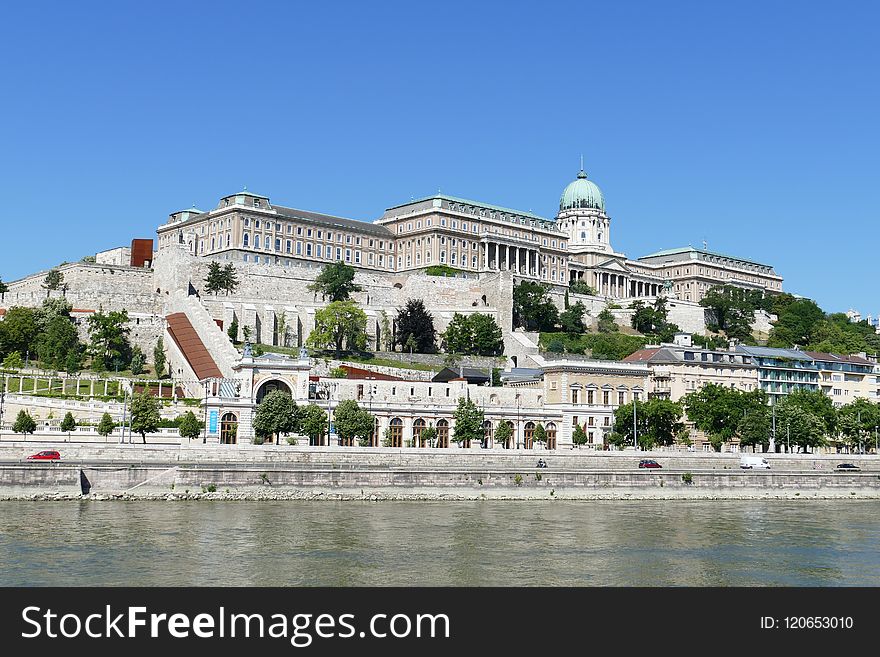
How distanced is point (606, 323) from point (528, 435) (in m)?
53.1

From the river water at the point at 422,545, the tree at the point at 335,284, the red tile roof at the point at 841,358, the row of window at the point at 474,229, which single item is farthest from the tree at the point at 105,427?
the row of window at the point at 474,229

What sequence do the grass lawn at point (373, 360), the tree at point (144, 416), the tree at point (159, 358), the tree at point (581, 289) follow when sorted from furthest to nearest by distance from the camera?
1. the tree at point (581, 289)
2. the grass lawn at point (373, 360)
3. the tree at point (159, 358)
4. the tree at point (144, 416)

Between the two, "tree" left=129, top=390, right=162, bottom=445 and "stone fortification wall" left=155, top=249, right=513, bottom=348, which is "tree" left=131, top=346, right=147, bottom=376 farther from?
"tree" left=129, top=390, right=162, bottom=445

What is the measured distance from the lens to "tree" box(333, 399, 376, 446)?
77.6 metres

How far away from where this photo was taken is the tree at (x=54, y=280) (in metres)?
116

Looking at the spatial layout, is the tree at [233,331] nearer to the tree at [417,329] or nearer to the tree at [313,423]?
the tree at [417,329]

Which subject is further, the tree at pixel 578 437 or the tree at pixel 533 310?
the tree at pixel 533 310

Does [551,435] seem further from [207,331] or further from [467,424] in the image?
[207,331]

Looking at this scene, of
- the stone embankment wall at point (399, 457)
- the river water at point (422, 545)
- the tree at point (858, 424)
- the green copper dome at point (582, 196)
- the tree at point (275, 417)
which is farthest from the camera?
the green copper dome at point (582, 196)

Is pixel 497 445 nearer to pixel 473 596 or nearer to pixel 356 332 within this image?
pixel 356 332

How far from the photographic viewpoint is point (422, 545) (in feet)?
146

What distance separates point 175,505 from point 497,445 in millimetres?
37078

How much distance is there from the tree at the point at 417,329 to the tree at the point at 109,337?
90.8ft

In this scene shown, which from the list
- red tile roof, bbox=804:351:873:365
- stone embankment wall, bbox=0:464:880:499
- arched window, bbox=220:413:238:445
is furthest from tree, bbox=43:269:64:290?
red tile roof, bbox=804:351:873:365
